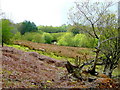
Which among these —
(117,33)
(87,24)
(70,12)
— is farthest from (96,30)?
(70,12)

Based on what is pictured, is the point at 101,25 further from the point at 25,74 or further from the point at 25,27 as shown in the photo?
the point at 25,27

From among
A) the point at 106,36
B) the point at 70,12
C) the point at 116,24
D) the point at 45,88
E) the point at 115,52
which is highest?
the point at 70,12

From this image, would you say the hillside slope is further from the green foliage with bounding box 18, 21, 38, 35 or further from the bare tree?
the green foliage with bounding box 18, 21, 38, 35

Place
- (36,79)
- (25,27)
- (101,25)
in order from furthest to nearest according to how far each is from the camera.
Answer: (25,27), (101,25), (36,79)

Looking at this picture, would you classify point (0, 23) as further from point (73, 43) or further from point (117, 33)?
point (73, 43)

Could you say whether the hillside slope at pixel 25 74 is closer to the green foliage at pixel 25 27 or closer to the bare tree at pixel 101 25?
the bare tree at pixel 101 25

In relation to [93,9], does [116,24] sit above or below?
below

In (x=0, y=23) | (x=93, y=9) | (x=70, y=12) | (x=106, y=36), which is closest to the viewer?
(x=106, y=36)

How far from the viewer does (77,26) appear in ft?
37.4

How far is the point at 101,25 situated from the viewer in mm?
10547

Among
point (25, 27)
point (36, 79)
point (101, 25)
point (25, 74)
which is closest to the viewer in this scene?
point (36, 79)

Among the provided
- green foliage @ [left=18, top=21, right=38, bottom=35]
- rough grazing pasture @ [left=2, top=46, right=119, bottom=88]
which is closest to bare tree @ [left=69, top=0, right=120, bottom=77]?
rough grazing pasture @ [left=2, top=46, right=119, bottom=88]

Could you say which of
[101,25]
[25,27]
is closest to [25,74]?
[101,25]

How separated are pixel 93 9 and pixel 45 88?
6606 mm
